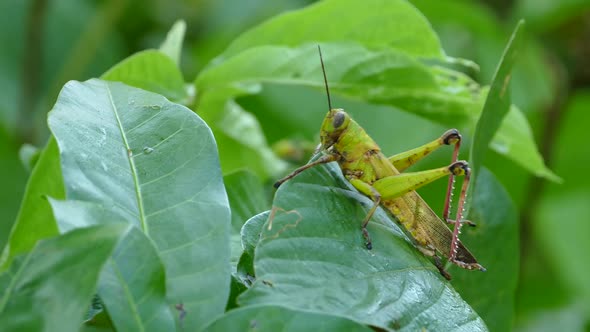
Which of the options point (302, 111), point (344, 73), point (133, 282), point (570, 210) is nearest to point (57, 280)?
point (133, 282)

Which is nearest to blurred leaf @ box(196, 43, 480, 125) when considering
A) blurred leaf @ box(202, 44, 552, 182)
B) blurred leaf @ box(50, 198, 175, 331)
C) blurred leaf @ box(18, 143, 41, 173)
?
blurred leaf @ box(202, 44, 552, 182)

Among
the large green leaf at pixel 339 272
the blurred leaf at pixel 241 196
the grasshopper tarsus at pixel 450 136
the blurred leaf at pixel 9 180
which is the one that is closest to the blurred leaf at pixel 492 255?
the grasshopper tarsus at pixel 450 136

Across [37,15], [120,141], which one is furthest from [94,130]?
[37,15]

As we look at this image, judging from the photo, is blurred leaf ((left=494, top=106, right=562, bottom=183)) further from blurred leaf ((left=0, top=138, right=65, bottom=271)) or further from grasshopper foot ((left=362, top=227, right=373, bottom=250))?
blurred leaf ((left=0, top=138, right=65, bottom=271))

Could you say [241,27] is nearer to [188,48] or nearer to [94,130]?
[188,48]

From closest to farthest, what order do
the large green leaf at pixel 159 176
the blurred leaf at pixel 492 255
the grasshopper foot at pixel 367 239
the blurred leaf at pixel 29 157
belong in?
the large green leaf at pixel 159 176
the grasshopper foot at pixel 367 239
the blurred leaf at pixel 492 255
the blurred leaf at pixel 29 157

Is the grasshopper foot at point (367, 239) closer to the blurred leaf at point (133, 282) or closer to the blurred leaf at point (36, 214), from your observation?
the blurred leaf at point (133, 282)
